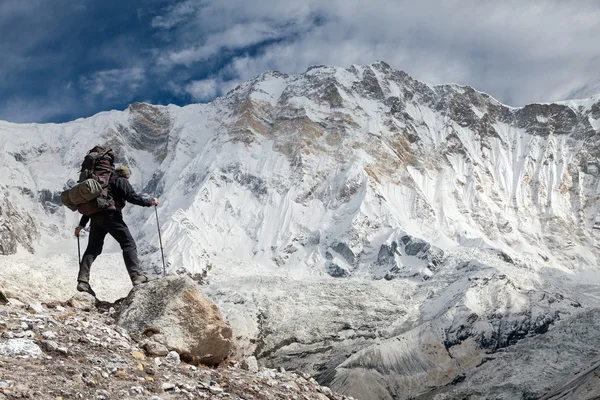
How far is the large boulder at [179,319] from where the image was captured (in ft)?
43.3

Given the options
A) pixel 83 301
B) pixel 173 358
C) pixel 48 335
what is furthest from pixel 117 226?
pixel 48 335

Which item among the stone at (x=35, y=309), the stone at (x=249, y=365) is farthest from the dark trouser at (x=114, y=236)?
the stone at (x=249, y=365)

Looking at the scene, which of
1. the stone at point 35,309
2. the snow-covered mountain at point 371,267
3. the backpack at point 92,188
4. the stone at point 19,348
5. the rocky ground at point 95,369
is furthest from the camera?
the snow-covered mountain at point 371,267

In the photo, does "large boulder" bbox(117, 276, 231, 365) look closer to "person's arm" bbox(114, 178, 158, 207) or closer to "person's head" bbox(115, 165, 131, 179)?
"person's arm" bbox(114, 178, 158, 207)

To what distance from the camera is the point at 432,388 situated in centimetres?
9881

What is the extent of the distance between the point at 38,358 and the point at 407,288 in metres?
136

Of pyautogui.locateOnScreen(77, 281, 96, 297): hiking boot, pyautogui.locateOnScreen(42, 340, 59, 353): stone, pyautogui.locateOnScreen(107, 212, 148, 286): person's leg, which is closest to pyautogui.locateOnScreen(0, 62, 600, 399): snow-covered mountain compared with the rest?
pyautogui.locateOnScreen(77, 281, 96, 297): hiking boot

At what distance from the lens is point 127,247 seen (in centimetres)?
1566

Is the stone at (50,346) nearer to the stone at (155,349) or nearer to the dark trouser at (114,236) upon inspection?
the stone at (155,349)

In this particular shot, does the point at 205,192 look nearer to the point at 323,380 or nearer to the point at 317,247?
the point at 317,247

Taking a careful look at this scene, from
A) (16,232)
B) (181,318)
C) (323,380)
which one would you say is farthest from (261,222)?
(181,318)

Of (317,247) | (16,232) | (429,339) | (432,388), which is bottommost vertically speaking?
(432,388)

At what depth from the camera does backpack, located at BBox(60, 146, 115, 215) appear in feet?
47.3

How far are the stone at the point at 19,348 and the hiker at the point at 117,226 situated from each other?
481 centimetres
